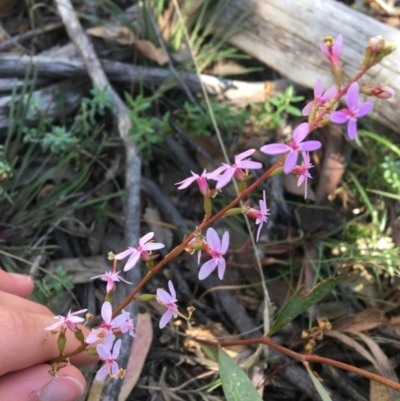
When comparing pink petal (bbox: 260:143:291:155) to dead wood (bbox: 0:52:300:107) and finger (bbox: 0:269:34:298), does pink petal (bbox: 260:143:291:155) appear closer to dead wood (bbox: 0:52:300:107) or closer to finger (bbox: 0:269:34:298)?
finger (bbox: 0:269:34:298)

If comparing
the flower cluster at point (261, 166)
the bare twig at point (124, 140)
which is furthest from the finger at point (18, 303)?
the flower cluster at point (261, 166)

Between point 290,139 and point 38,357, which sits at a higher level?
point 290,139

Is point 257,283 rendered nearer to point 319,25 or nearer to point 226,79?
point 226,79

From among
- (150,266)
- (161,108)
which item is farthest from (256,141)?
(150,266)

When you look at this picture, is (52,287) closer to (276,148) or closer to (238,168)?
(238,168)

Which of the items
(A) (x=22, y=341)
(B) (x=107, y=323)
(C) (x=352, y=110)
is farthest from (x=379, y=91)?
(A) (x=22, y=341)

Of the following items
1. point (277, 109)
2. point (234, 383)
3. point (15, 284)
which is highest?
point (277, 109)

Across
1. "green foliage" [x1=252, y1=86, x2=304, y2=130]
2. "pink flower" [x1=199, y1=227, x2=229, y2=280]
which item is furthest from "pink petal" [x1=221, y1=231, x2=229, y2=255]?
"green foliage" [x1=252, y1=86, x2=304, y2=130]
